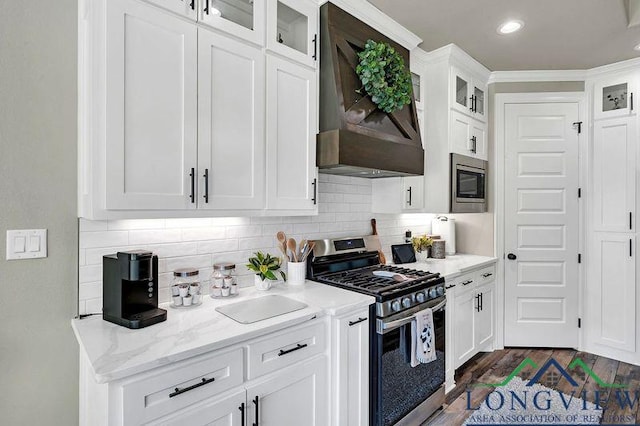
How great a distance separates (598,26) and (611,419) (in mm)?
2755

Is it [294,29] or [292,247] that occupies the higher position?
[294,29]

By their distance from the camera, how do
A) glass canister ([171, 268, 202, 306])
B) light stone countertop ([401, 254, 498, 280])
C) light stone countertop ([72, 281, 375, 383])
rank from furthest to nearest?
light stone countertop ([401, 254, 498, 280]), glass canister ([171, 268, 202, 306]), light stone countertop ([72, 281, 375, 383])

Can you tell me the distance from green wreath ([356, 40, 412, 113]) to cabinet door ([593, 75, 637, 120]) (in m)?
2.25

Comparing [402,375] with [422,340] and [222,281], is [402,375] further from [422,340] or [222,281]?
[222,281]

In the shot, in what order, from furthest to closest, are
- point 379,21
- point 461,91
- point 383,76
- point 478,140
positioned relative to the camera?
1. point 478,140
2. point 461,91
3. point 379,21
4. point 383,76

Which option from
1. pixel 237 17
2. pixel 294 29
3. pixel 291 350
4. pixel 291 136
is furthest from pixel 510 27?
pixel 291 350

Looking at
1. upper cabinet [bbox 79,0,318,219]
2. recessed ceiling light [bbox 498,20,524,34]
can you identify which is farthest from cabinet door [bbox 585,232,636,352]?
upper cabinet [bbox 79,0,318,219]

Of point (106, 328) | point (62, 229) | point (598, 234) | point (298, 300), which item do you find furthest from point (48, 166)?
point (598, 234)

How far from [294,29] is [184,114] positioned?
0.92 meters

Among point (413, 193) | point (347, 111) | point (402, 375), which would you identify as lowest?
point (402, 375)

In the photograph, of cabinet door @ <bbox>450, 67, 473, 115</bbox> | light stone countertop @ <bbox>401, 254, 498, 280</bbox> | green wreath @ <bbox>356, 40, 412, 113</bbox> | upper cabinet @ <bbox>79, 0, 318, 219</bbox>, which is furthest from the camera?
cabinet door @ <bbox>450, 67, 473, 115</bbox>

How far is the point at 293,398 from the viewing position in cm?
163

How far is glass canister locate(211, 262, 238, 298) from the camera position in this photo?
77.0 inches

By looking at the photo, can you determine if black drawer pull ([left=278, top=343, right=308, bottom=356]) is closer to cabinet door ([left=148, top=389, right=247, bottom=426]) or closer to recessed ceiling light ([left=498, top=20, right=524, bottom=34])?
cabinet door ([left=148, top=389, right=247, bottom=426])
